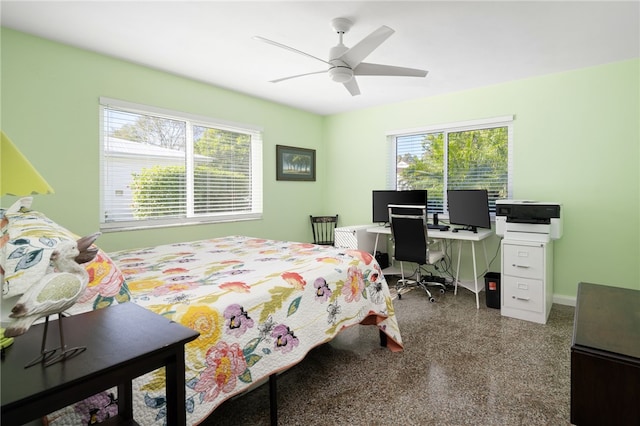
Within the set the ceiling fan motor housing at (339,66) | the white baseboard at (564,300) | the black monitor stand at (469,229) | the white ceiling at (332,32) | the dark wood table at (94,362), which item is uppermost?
the white ceiling at (332,32)

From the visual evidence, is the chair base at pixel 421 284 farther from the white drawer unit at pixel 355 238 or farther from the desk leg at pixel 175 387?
→ the desk leg at pixel 175 387

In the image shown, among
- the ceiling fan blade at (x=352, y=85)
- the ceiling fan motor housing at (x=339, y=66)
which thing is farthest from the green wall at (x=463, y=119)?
the ceiling fan motor housing at (x=339, y=66)

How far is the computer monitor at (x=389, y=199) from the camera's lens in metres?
4.32

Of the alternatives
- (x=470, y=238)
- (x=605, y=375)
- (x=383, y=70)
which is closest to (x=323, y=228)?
(x=470, y=238)

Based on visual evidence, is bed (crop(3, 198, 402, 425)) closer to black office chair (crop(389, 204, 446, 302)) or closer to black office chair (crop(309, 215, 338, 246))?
black office chair (crop(389, 204, 446, 302))

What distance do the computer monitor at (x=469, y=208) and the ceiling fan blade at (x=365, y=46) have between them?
2.10 metres

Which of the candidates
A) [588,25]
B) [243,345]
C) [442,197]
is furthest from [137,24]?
[442,197]

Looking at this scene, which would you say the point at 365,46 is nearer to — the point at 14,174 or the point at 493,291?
the point at 14,174

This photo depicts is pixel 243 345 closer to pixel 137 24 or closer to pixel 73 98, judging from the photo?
pixel 137 24

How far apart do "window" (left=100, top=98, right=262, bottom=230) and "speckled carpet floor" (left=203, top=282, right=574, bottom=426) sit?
7.26 ft

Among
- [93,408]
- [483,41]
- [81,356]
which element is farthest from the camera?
[483,41]

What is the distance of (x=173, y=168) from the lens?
12.0ft

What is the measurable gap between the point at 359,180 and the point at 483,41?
2621mm

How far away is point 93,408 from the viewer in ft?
3.69
